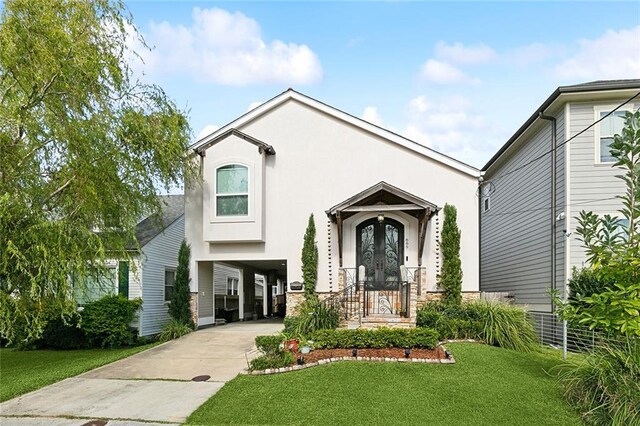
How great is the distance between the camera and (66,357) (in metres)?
11.1

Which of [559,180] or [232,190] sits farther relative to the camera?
[232,190]

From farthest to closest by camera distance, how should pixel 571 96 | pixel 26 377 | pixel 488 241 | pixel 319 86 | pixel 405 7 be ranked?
pixel 488 241
pixel 319 86
pixel 571 96
pixel 405 7
pixel 26 377

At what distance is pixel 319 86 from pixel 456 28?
564 cm

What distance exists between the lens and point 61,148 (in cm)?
873

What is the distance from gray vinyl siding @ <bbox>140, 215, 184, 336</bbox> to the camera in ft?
44.5

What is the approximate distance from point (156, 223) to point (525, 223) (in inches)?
463

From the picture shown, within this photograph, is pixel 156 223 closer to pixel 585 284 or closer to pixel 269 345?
pixel 269 345

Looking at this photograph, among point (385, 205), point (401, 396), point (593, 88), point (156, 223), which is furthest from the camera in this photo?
point (156, 223)

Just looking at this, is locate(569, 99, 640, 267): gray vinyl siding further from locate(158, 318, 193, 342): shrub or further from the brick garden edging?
→ locate(158, 318, 193, 342): shrub

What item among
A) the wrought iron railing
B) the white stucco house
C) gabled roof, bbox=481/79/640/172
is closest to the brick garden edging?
the wrought iron railing

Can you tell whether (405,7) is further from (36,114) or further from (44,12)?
(36,114)

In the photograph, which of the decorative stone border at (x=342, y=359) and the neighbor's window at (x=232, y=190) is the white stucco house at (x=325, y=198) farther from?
the decorative stone border at (x=342, y=359)

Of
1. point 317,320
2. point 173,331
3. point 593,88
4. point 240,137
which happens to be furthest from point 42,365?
point 593,88

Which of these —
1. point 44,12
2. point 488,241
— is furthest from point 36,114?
point 488,241
